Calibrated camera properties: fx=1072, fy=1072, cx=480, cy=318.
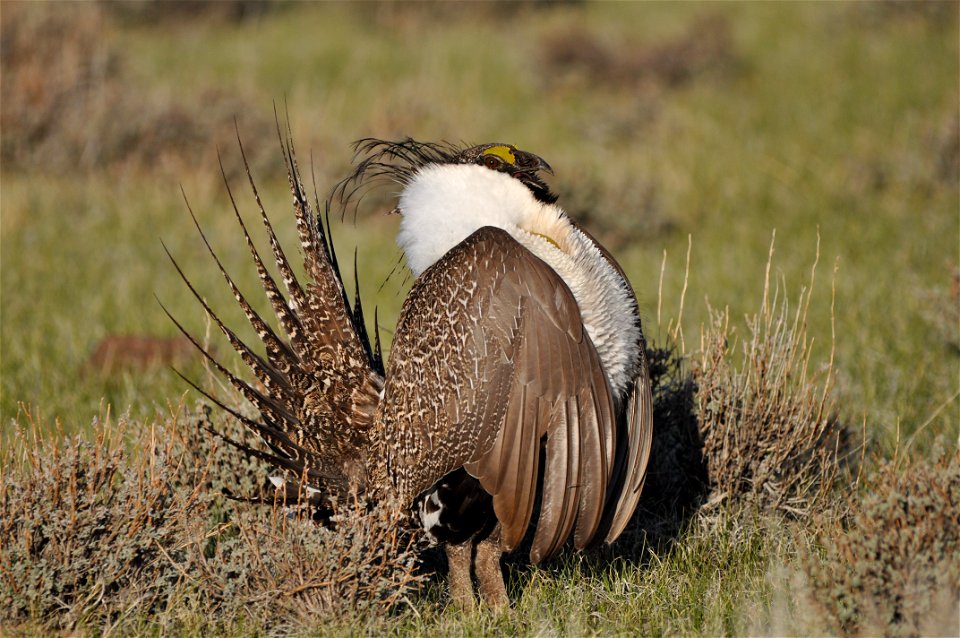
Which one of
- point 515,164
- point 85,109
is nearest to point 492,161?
point 515,164

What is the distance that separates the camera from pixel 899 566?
2586 millimetres

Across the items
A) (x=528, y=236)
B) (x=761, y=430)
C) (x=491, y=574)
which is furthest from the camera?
(x=761, y=430)

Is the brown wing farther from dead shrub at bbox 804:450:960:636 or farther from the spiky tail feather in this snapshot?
dead shrub at bbox 804:450:960:636

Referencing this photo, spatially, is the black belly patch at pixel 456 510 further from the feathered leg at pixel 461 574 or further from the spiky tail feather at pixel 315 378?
the spiky tail feather at pixel 315 378

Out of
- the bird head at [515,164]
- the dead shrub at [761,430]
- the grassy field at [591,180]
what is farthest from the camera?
the dead shrub at [761,430]

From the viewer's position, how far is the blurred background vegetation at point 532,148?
5234 mm

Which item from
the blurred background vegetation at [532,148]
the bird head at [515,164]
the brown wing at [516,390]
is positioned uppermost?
the blurred background vegetation at [532,148]

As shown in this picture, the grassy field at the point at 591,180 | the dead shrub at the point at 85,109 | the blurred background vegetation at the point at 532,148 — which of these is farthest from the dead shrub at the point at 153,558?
the dead shrub at the point at 85,109

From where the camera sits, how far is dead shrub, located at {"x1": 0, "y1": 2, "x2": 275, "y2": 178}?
323 inches

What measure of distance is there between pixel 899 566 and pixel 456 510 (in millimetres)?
1112

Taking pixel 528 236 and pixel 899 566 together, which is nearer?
pixel 899 566

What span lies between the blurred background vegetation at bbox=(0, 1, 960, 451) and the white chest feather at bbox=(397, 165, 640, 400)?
168cm

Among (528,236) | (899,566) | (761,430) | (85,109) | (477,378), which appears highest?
(85,109)

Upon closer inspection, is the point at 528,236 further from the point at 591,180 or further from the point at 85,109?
the point at 85,109
